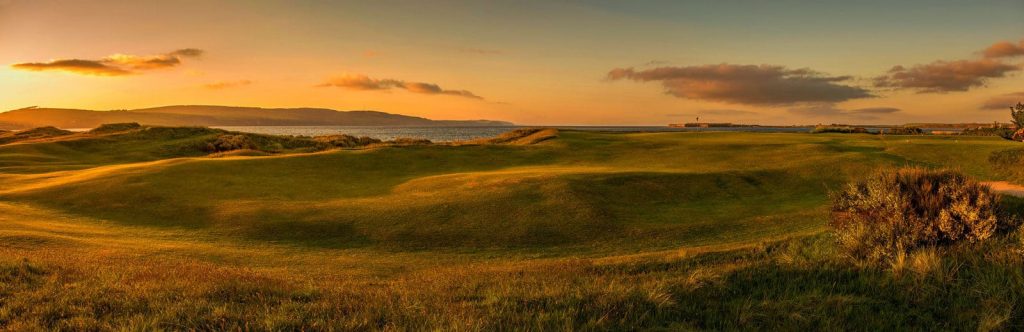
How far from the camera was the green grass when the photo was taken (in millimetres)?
6766

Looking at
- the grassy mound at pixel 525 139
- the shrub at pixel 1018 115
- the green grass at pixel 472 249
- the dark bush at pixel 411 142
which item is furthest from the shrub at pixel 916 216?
the shrub at pixel 1018 115

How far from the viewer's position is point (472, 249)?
55.6 ft

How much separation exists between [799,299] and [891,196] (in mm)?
6017

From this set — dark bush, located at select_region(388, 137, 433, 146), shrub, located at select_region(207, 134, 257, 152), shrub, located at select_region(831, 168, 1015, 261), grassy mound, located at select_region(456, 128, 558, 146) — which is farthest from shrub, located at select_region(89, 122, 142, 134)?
shrub, located at select_region(831, 168, 1015, 261)

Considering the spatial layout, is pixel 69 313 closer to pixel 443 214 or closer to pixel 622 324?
pixel 622 324

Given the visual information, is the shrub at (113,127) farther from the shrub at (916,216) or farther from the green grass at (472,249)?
the shrub at (916,216)

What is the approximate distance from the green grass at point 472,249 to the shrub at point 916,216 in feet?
2.01

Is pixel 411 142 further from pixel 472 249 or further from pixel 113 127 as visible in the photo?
pixel 113 127

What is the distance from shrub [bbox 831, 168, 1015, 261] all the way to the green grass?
612 millimetres

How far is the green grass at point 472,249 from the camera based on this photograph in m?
6.77

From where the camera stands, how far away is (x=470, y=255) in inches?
634

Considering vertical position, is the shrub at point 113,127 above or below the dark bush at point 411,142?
above

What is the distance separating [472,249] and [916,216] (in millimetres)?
11385

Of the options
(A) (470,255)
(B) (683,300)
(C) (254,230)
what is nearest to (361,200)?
(C) (254,230)
